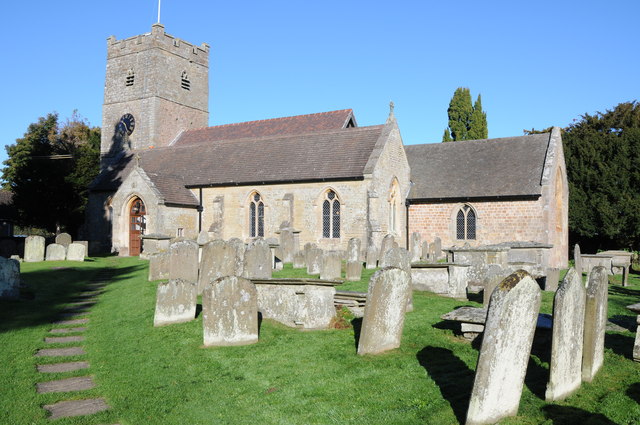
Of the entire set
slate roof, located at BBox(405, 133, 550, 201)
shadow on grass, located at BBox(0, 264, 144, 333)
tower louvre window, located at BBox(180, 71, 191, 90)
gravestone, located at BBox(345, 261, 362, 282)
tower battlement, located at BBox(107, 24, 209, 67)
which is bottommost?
shadow on grass, located at BBox(0, 264, 144, 333)

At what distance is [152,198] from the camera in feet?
92.3

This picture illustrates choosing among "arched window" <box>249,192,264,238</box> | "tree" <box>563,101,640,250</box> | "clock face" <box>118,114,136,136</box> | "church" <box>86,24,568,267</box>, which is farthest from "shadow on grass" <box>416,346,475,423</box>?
"clock face" <box>118,114,136,136</box>

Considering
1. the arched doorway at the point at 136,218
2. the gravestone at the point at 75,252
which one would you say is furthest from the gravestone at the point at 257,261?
the arched doorway at the point at 136,218

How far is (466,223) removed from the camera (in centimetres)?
2788

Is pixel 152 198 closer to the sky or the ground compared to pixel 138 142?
closer to the ground

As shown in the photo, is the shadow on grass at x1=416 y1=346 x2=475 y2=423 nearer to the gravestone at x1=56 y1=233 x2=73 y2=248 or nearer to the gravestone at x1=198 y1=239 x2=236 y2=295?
the gravestone at x1=198 y1=239 x2=236 y2=295

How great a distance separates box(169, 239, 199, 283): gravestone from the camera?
1432cm

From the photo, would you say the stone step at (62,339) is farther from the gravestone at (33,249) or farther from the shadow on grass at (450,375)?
the gravestone at (33,249)

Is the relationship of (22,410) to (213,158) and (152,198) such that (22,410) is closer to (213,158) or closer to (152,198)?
(152,198)

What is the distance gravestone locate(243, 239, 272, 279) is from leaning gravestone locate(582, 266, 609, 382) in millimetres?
8215

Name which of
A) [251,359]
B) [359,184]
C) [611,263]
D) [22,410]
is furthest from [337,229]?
[22,410]

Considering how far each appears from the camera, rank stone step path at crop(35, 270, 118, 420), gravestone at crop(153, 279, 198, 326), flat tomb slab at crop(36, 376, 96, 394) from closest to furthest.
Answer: stone step path at crop(35, 270, 118, 420) → flat tomb slab at crop(36, 376, 96, 394) → gravestone at crop(153, 279, 198, 326)

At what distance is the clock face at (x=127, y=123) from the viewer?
1660 inches

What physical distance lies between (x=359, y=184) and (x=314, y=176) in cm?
→ 238
